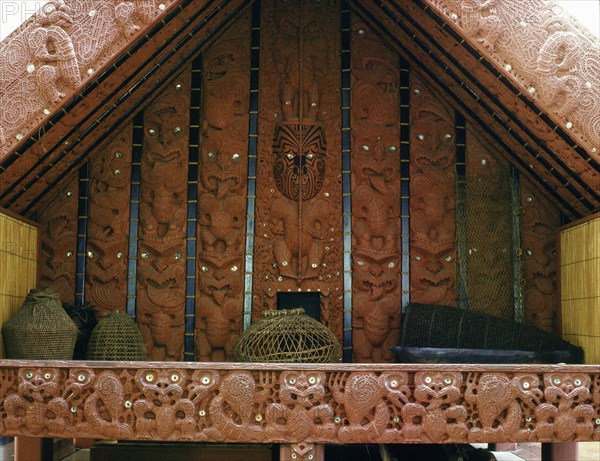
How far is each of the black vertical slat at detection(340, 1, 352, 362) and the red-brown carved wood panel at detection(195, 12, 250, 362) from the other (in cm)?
76

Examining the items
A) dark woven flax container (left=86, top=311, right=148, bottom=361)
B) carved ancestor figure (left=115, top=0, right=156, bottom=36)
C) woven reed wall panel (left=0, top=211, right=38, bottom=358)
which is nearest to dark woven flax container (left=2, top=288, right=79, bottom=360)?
woven reed wall panel (left=0, top=211, right=38, bottom=358)

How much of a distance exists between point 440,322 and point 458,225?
0.80 m

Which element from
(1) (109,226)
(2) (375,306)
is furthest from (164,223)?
(2) (375,306)

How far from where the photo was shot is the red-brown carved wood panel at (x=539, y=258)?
19.1 feet

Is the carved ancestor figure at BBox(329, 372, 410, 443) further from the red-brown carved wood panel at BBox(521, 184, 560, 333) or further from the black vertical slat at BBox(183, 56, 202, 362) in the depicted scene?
the red-brown carved wood panel at BBox(521, 184, 560, 333)

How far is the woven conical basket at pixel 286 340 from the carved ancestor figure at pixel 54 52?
1.97 meters

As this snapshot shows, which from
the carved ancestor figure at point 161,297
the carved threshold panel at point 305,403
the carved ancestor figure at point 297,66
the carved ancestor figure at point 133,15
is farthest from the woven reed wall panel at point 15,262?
the carved ancestor figure at point 297,66

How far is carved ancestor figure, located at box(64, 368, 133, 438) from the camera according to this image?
424 cm

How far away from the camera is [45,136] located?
4828mm

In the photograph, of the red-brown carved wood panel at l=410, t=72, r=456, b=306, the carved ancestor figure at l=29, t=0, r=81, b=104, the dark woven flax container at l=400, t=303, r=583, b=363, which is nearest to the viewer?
the carved ancestor figure at l=29, t=0, r=81, b=104

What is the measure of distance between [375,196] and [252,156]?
102cm

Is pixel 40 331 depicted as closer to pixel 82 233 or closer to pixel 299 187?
pixel 82 233

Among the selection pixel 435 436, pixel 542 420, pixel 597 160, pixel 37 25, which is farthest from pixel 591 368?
pixel 37 25

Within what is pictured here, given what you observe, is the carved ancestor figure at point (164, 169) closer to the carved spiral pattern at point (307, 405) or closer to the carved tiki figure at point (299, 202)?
the carved tiki figure at point (299, 202)
